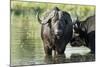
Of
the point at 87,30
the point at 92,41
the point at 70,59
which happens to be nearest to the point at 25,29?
the point at 70,59

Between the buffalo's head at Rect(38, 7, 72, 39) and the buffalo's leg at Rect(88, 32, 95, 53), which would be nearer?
the buffalo's head at Rect(38, 7, 72, 39)

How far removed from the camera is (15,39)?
2.37 meters

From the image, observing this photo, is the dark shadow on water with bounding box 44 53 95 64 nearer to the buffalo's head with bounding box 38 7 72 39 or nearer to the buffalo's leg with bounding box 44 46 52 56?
the buffalo's leg with bounding box 44 46 52 56

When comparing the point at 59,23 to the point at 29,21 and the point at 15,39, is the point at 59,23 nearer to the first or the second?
the point at 29,21

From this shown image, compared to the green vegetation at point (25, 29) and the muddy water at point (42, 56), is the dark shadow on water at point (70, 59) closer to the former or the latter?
the muddy water at point (42, 56)

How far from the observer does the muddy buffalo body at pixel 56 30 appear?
2.52 m

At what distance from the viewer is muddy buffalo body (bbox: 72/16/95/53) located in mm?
2695

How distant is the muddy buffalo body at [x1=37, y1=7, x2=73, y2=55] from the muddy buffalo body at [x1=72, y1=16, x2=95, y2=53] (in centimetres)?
12

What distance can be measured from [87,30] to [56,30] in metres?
0.46

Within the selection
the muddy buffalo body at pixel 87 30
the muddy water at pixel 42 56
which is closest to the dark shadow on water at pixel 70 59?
the muddy water at pixel 42 56

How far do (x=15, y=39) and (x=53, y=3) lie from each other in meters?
0.66

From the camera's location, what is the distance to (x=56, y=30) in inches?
101

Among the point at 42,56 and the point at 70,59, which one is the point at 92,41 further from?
the point at 42,56

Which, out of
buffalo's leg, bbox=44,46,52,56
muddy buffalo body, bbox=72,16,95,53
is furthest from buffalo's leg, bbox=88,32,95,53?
buffalo's leg, bbox=44,46,52,56
